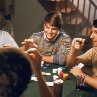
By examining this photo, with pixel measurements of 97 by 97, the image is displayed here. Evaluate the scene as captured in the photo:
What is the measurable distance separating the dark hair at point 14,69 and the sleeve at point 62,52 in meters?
2.03

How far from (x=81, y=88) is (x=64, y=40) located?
3.67ft

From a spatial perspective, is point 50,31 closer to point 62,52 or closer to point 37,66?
point 62,52

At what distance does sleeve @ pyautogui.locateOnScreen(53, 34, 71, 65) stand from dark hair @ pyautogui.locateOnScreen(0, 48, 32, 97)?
6.65 feet

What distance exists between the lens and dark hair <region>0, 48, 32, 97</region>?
4.17ft

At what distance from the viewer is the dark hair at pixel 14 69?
1270 mm

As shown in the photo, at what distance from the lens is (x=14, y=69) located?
128cm

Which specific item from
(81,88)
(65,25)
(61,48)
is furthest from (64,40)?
(65,25)

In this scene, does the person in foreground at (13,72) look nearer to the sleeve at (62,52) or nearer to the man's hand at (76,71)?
the man's hand at (76,71)

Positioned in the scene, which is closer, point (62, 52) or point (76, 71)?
point (76, 71)

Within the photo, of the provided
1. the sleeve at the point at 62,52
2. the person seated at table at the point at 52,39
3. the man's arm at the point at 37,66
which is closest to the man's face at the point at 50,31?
the person seated at table at the point at 52,39

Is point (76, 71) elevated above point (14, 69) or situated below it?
below

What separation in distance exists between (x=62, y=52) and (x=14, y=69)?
2.25 metres

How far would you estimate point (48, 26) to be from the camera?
11.7 feet

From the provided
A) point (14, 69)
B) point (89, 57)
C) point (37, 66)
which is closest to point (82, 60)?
point (89, 57)
